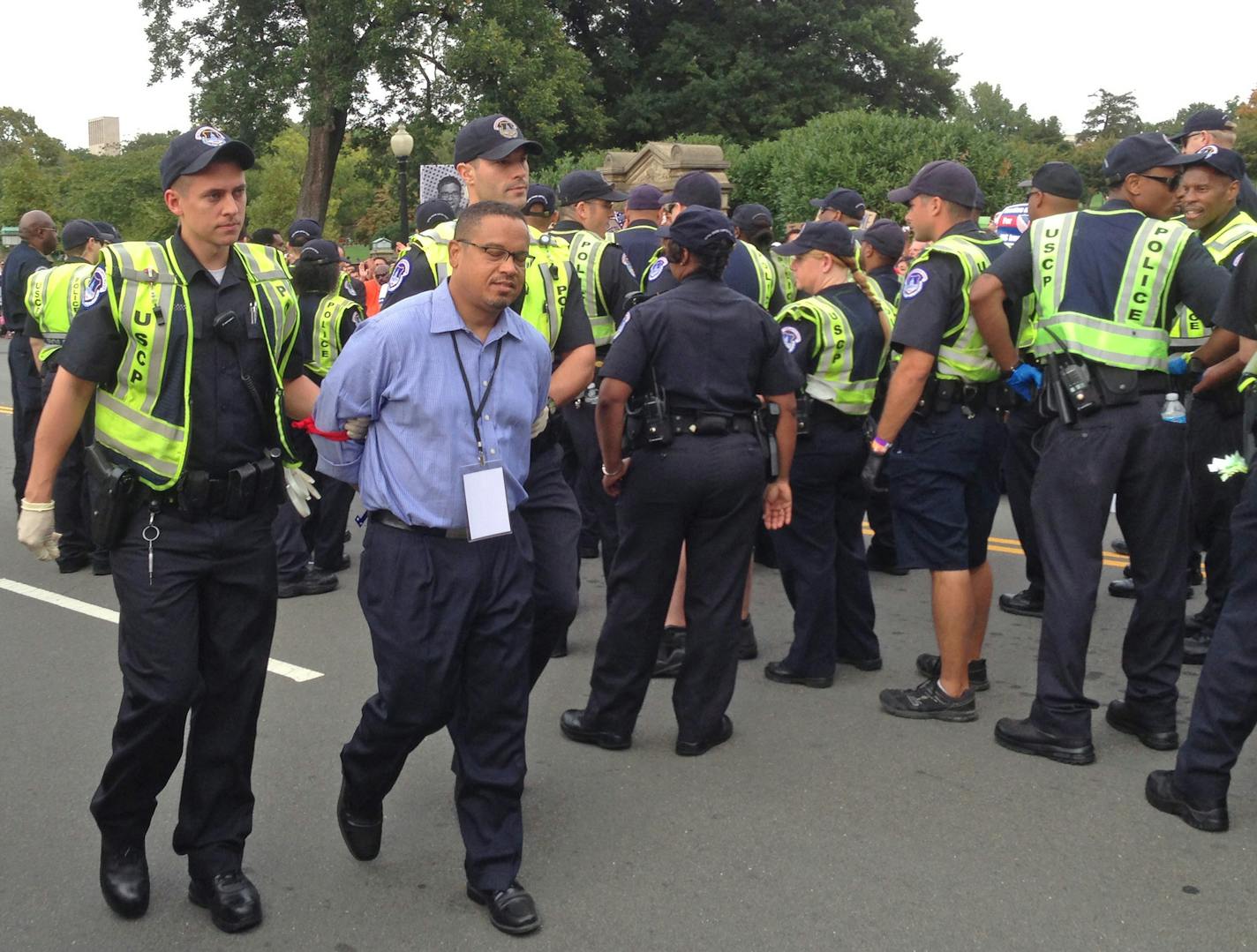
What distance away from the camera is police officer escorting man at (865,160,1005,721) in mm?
5109

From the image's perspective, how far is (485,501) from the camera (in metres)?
3.62

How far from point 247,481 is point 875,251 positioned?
386cm

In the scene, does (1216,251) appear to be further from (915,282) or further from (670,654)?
(670,654)

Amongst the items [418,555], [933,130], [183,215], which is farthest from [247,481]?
[933,130]

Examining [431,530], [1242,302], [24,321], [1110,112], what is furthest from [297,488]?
[1110,112]

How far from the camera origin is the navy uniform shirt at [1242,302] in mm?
4418

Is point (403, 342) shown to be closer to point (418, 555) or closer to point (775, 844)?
point (418, 555)

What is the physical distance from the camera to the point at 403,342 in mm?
3629

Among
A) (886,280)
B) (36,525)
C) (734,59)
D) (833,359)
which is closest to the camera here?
(36,525)

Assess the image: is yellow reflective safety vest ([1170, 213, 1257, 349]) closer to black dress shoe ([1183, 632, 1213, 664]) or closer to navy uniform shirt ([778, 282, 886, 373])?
black dress shoe ([1183, 632, 1213, 664])

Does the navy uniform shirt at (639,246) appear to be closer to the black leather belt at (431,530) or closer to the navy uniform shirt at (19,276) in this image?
the navy uniform shirt at (19,276)

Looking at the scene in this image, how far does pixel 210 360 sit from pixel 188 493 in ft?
1.22

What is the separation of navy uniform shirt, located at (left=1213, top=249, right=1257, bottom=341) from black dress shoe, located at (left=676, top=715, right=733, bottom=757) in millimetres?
2276

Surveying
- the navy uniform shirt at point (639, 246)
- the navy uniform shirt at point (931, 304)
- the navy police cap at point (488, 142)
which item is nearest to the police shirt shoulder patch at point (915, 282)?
the navy uniform shirt at point (931, 304)
